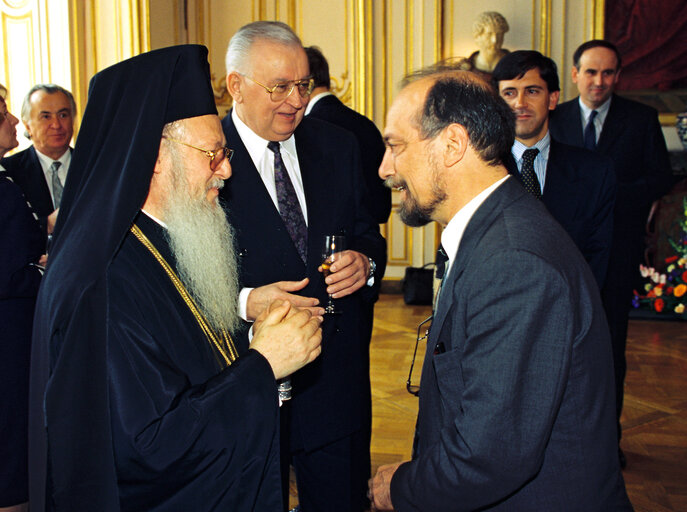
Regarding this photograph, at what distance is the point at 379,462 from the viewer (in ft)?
12.9

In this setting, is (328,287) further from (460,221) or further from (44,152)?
(44,152)

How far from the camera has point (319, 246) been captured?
8.32 feet

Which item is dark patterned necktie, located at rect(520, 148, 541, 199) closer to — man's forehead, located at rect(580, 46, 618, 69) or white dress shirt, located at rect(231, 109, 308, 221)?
white dress shirt, located at rect(231, 109, 308, 221)

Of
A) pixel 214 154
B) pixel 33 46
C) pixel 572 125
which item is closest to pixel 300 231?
pixel 214 154

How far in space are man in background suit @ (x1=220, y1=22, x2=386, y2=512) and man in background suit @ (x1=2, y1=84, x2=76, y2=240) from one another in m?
2.04

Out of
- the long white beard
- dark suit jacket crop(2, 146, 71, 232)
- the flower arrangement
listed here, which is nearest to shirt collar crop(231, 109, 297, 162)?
the long white beard

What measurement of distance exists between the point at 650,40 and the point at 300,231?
7335mm

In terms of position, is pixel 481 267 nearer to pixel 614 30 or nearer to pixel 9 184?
pixel 9 184

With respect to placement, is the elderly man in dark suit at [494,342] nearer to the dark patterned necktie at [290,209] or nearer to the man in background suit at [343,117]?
the dark patterned necktie at [290,209]

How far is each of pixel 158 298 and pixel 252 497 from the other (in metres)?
0.55

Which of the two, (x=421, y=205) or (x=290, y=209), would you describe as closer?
(x=421, y=205)

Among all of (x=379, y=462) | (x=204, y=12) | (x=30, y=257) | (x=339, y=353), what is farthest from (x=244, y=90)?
(x=204, y=12)

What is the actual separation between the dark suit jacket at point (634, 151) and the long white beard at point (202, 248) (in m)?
2.75

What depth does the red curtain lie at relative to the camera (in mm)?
8078
